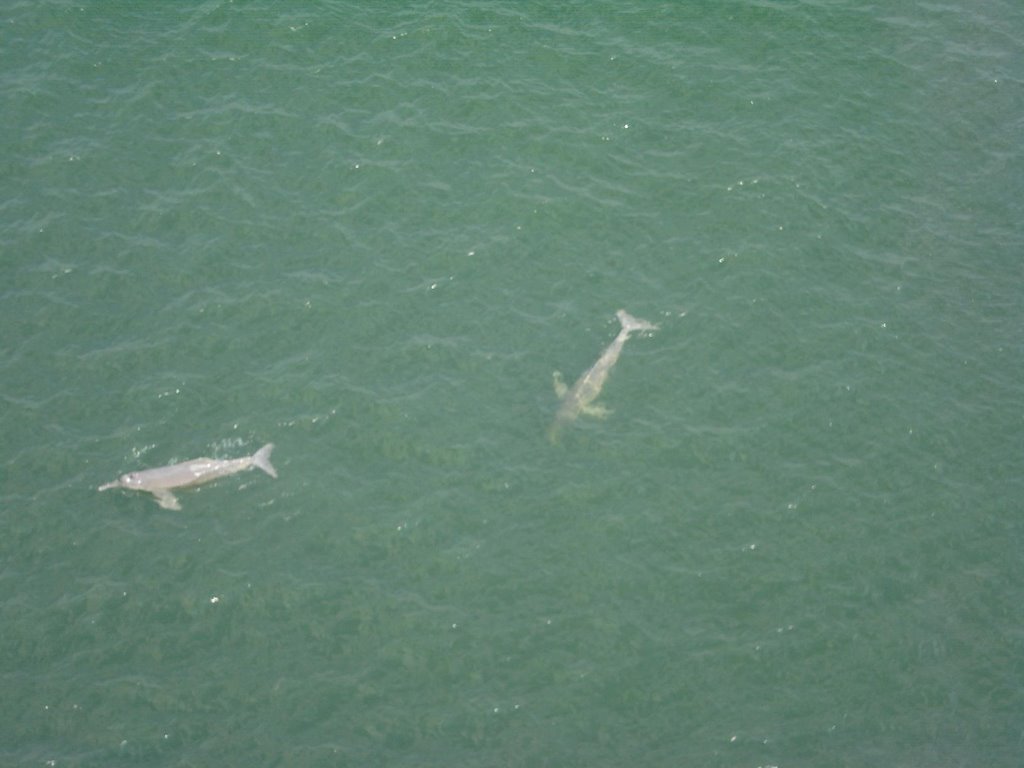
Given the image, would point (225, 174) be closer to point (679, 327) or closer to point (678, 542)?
point (679, 327)

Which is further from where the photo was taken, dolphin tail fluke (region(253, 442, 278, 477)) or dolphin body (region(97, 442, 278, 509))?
dolphin tail fluke (region(253, 442, 278, 477))

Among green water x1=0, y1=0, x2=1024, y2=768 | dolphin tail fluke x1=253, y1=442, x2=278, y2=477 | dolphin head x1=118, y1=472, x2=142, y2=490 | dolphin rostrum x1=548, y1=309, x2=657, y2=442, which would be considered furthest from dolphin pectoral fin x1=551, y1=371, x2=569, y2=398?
dolphin head x1=118, y1=472, x2=142, y2=490

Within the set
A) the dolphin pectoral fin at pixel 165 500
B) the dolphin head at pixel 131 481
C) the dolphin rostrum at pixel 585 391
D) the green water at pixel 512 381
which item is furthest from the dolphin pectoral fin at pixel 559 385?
the dolphin head at pixel 131 481

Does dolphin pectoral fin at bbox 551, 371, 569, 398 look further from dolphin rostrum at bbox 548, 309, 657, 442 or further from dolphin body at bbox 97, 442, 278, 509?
dolphin body at bbox 97, 442, 278, 509

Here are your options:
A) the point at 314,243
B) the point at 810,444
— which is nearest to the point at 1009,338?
the point at 810,444

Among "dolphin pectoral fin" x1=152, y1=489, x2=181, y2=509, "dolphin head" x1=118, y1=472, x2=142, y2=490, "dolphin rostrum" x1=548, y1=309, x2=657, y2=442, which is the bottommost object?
"dolphin pectoral fin" x1=152, y1=489, x2=181, y2=509

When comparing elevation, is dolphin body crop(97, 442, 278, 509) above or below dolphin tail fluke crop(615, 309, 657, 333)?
below

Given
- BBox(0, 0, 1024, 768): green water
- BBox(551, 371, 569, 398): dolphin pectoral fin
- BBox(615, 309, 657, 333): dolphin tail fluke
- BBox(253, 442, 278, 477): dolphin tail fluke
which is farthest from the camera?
BBox(615, 309, 657, 333): dolphin tail fluke

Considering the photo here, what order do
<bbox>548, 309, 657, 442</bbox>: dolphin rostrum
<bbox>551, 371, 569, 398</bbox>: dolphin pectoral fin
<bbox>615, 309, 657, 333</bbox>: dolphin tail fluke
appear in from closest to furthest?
<bbox>548, 309, 657, 442</bbox>: dolphin rostrum, <bbox>551, 371, 569, 398</bbox>: dolphin pectoral fin, <bbox>615, 309, 657, 333</bbox>: dolphin tail fluke
